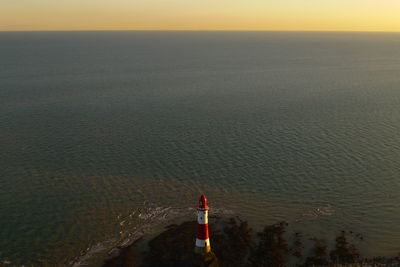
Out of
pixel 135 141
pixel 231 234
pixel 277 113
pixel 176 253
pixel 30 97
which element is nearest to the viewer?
pixel 176 253

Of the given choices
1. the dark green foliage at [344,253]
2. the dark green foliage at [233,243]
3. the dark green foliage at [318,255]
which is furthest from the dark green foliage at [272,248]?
the dark green foliage at [344,253]

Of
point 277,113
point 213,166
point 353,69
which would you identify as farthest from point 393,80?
point 213,166

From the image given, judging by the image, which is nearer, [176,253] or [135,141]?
[176,253]

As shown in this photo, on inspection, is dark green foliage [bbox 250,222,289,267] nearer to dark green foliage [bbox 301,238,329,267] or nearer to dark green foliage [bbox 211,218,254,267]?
dark green foliage [bbox 211,218,254,267]

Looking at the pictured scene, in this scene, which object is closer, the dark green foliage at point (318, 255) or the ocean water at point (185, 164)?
the dark green foliage at point (318, 255)

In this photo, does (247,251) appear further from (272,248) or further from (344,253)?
(344,253)

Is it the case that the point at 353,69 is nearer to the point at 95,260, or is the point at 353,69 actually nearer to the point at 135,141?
the point at 135,141

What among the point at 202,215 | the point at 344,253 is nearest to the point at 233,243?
the point at 202,215

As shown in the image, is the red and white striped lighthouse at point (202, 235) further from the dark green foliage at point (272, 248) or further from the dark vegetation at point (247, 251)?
the dark green foliage at point (272, 248)
